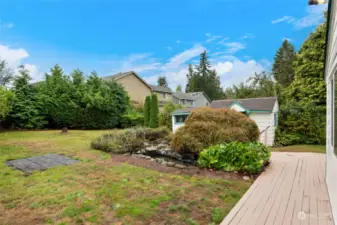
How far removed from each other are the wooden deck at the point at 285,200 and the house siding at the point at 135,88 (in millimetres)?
21273

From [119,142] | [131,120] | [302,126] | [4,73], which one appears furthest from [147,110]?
[4,73]

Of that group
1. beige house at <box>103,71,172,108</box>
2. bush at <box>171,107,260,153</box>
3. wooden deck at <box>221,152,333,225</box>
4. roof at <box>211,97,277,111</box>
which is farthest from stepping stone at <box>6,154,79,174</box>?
beige house at <box>103,71,172,108</box>

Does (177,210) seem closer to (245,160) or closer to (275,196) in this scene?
(275,196)

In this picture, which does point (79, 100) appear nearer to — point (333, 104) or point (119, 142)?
point (119, 142)

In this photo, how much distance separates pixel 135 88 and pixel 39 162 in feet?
66.6

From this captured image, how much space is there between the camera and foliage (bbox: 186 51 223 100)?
39.3m

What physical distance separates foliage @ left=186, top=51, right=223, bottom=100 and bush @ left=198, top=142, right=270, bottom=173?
3451 centimetres

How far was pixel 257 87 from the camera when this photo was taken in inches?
808

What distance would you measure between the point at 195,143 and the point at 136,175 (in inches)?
116

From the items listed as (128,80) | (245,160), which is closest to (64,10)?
(245,160)

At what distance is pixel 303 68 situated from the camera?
12.9 metres

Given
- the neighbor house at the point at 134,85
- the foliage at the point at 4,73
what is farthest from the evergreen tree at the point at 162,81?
the foliage at the point at 4,73

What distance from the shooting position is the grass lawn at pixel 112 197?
2.76m

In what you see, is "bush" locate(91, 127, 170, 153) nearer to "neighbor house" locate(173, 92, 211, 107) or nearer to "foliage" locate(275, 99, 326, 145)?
"foliage" locate(275, 99, 326, 145)
